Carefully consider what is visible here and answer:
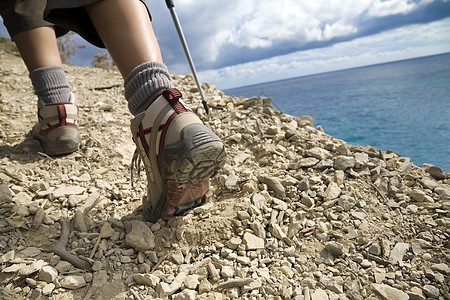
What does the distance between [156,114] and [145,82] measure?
12 cm

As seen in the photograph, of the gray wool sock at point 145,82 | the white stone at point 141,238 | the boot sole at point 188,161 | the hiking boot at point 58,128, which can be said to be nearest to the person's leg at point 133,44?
the gray wool sock at point 145,82

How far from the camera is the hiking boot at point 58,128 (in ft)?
5.08

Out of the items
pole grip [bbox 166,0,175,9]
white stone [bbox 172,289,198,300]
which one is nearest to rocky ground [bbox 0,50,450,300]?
white stone [bbox 172,289,198,300]

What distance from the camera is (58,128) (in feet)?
5.15

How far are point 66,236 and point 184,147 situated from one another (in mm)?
594

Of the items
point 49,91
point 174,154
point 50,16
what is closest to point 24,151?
point 49,91

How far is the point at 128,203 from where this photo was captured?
1.30 m

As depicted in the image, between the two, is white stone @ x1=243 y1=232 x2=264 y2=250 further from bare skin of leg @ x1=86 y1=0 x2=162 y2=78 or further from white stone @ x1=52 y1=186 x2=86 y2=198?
white stone @ x1=52 y1=186 x2=86 y2=198

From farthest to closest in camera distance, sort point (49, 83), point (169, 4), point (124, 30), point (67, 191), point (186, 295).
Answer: point (49, 83) < point (169, 4) < point (67, 191) < point (124, 30) < point (186, 295)

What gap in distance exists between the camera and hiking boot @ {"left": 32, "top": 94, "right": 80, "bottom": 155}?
1.55m

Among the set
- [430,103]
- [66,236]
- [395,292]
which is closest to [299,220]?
[395,292]

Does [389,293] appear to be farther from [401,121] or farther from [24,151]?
[401,121]

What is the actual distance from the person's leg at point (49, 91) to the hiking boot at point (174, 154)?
0.79 m

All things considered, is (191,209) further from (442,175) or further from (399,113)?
(399,113)
